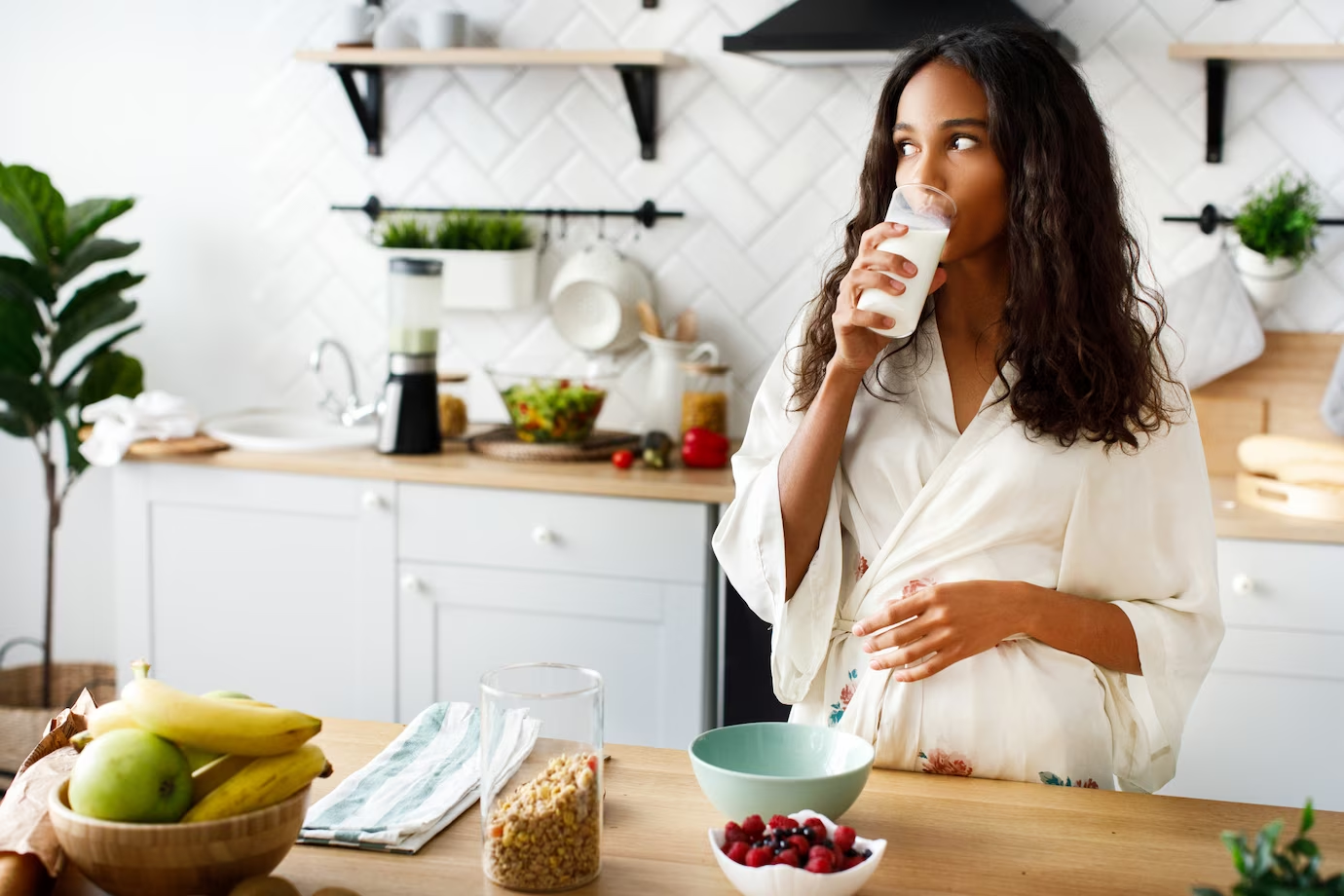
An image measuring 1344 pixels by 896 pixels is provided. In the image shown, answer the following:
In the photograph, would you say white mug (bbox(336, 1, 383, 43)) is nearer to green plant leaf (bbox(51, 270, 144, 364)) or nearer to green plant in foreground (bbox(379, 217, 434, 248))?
green plant in foreground (bbox(379, 217, 434, 248))

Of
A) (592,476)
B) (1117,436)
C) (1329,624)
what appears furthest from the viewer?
(592,476)

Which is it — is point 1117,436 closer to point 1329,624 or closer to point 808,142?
point 1329,624

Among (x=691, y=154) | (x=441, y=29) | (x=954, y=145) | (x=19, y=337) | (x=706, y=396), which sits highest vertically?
(x=441, y=29)

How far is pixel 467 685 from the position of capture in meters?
2.79

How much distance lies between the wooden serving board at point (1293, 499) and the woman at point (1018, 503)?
1016mm

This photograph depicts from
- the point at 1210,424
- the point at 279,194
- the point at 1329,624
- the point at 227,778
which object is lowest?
the point at 1329,624

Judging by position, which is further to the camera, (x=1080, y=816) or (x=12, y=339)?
(x=12, y=339)

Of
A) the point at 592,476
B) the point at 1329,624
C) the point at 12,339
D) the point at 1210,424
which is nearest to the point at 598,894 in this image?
the point at 592,476

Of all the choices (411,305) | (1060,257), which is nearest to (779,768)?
(1060,257)

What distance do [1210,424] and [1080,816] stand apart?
73.3 inches

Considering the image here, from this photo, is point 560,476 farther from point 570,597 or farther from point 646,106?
point 646,106

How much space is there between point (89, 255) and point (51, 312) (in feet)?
0.54

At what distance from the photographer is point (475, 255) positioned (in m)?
3.07

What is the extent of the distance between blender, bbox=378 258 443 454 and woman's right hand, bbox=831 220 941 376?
158 cm
